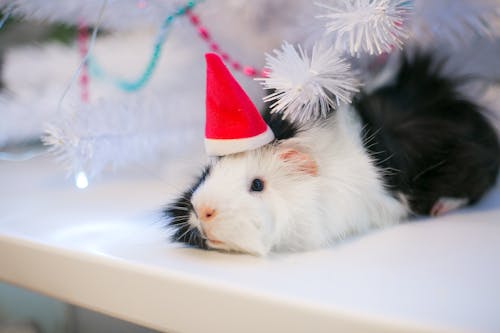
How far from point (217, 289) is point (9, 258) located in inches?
9.3

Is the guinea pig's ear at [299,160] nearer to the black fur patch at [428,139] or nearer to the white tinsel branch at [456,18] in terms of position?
the black fur patch at [428,139]

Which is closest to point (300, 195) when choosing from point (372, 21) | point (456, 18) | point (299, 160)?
point (299, 160)

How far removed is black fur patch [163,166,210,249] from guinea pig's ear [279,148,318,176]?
68 mm

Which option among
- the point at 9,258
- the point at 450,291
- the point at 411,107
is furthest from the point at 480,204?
the point at 9,258

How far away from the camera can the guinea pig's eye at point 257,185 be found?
0.40 metres

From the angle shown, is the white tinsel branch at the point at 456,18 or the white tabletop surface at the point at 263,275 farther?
the white tinsel branch at the point at 456,18

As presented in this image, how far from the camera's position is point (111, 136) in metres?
0.59

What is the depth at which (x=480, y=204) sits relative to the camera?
0.53m

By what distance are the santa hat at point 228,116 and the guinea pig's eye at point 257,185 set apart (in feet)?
0.09

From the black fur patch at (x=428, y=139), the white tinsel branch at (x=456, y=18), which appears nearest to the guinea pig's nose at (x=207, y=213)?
the black fur patch at (x=428, y=139)

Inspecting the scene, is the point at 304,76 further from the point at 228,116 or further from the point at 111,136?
the point at 111,136

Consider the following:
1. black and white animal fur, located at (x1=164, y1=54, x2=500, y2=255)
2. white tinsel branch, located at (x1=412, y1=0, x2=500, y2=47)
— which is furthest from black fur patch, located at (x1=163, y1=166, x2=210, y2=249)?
white tinsel branch, located at (x1=412, y1=0, x2=500, y2=47)

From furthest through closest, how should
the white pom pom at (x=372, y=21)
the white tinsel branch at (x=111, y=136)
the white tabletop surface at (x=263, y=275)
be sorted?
the white tinsel branch at (x=111, y=136)
the white pom pom at (x=372, y=21)
the white tabletop surface at (x=263, y=275)

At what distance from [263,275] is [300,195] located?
8 centimetres
